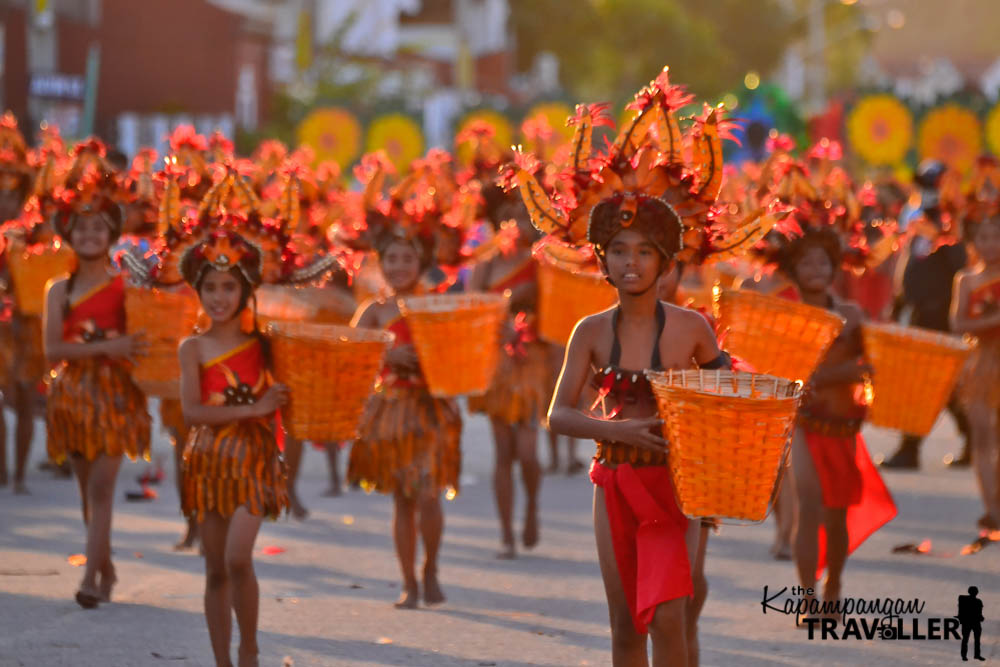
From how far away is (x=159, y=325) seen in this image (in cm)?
901

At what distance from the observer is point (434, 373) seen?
8789mm

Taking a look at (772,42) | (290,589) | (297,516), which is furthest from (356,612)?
(772,42)

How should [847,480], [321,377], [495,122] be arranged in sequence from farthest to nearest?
[495,122] < [847,480] < [321,377]

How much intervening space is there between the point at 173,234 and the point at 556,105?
23.9 m

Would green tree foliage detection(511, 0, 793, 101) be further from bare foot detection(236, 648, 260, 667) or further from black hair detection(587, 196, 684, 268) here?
black hair detection(587, 196, 684, 268)

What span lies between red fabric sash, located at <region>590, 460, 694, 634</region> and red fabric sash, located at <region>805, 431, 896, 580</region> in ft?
8.76

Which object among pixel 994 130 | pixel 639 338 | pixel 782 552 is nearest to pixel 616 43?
pixel 994 130

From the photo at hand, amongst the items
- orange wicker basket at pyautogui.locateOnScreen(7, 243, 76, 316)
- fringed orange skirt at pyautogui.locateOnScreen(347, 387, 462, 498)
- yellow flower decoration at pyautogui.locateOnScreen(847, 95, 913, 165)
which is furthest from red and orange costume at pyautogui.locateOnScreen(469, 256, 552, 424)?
yellow flower decoration at pyautogui.locateOnScreen(847, 95, 913, 165)

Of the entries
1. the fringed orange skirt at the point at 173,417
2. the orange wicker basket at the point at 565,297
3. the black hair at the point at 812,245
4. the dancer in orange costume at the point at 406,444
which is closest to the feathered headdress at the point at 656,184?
the black hair at the point at 812,245

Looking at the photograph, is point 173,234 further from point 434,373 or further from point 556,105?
point 556,105

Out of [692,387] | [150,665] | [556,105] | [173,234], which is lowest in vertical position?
[150,665]

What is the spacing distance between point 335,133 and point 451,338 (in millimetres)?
23813

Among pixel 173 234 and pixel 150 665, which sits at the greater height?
pixel 173 234

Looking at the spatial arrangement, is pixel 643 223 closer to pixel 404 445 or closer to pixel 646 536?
pixel 646 536
